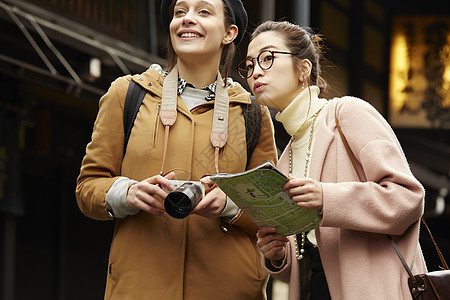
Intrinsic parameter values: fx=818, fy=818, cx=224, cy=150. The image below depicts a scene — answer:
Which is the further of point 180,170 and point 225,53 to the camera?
point 225,53

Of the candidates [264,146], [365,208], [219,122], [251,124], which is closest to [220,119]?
[219,122]

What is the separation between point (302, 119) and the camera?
3.68 m

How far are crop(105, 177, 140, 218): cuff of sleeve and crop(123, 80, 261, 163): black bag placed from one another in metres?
0.28

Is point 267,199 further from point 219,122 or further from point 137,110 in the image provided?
point 137,110

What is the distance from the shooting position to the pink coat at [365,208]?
317cm

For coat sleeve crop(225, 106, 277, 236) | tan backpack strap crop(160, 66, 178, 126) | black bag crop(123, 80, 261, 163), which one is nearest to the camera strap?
tan backpack strap crop(160, 66, 178, 126)

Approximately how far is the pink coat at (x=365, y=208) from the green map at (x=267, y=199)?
5.1 inches

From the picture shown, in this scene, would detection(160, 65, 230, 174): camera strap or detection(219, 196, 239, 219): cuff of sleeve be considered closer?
detection(219, 196, 239, 219): cuff of sleeve

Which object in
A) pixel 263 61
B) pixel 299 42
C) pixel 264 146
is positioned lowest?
pixel 264 146

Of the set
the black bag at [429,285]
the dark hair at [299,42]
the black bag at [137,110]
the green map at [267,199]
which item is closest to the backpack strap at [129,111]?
the black bag at [137,110]

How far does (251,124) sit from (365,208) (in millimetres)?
937

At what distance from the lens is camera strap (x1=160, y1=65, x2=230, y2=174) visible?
3.77 metres

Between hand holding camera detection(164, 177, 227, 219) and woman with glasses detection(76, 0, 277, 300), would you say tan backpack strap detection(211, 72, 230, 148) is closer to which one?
woman with glasses detection(76, 0, 277, 300)

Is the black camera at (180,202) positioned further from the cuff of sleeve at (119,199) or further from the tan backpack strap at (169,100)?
the tan backpack strap at (169,100)
